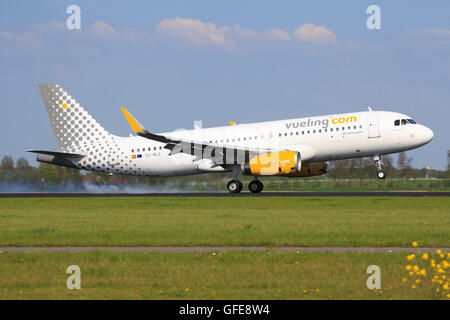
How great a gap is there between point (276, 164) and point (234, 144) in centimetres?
448

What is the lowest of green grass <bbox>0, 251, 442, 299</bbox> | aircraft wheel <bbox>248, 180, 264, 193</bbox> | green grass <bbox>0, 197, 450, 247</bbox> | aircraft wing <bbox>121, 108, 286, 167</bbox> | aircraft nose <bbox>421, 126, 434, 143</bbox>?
green grass <bbox>0, 251, 442, 299</bbox>

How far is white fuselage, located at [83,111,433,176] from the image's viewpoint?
40.3 meters

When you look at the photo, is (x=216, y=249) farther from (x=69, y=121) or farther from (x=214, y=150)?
(x=69, y=121)

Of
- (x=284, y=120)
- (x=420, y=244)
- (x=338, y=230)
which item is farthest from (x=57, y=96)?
(x=420, y=244)

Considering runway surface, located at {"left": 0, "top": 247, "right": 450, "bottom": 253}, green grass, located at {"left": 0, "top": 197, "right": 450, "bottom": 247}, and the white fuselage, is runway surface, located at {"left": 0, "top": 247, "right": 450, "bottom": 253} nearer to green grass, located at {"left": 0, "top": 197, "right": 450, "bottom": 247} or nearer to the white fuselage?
green grass, located at {"left": 0, "top": 197, "right": 450, "bottom": 247}

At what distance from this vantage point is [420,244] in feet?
59.5

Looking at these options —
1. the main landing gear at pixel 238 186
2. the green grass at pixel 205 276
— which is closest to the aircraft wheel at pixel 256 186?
the main landing gear at pixel 238 186

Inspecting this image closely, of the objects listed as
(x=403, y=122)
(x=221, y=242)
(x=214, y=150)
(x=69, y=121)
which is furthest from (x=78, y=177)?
(x=221, y=242)

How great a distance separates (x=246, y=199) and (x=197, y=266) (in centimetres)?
2336

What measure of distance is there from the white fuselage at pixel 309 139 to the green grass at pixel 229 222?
14.8ft

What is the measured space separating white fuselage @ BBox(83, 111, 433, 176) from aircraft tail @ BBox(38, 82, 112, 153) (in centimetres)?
361

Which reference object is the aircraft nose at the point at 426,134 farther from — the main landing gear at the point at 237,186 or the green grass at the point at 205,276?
the green grass at the point at 205,276

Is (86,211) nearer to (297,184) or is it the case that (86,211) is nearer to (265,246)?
(265,246)

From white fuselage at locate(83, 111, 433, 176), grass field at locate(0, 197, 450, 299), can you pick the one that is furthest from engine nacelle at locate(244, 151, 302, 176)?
grass field at locate(0, 197, 450, 299)
